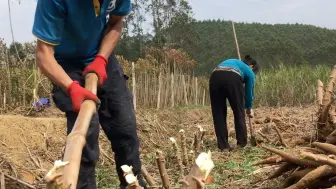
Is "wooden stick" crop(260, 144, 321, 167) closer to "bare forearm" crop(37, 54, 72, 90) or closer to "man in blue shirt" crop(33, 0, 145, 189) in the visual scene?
"man in blue shirt" crop(33, 0, 145, 189)

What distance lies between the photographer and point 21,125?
5.10 meters

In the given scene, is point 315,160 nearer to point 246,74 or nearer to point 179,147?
point 179,147

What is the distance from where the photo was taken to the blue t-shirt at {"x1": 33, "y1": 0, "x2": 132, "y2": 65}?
2092mm

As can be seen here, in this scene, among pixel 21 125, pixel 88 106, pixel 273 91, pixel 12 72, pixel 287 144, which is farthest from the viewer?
pixel 273 91

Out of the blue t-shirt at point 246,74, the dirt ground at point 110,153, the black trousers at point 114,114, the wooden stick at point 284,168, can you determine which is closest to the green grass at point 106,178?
the dirt ground at point 110,153

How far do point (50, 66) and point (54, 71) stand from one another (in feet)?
0.12

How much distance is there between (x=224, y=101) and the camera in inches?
211

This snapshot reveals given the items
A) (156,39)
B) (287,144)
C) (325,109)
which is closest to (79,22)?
(325,109)

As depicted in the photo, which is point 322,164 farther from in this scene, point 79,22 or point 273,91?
point 273,91

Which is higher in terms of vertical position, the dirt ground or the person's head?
the person's head

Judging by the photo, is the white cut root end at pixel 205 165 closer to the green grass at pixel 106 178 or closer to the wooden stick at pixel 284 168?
the wooden stick at pixel 284 168


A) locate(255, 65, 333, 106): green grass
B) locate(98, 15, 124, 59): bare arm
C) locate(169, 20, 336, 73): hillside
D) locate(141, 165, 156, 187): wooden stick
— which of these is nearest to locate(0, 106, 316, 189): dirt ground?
locate(141, 165, 156, 187): wooden stick

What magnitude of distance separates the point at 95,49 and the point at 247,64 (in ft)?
10.9

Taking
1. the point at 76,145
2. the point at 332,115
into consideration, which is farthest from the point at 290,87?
the point at 76,145
